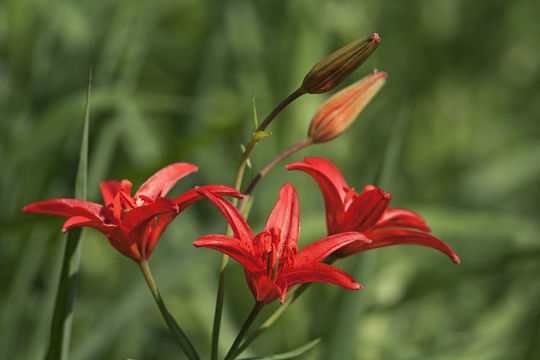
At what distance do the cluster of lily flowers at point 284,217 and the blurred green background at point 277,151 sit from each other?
1.22ft

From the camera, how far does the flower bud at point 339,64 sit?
1049 mm

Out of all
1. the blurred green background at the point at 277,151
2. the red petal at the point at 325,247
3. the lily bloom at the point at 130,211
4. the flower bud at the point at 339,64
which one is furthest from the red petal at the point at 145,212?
the blurred green background at the point at 277,151

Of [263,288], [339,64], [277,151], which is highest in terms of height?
[277,151]

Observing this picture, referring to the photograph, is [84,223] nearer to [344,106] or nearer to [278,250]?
[278,250]

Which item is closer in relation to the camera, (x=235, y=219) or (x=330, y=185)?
(x=235, y=219)

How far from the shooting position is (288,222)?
1.10 meters

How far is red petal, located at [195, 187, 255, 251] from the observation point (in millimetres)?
946

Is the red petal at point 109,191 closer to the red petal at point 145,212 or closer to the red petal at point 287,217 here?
the red petal at point 145,212

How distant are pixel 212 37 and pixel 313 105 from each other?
774mm

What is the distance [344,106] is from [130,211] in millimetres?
452

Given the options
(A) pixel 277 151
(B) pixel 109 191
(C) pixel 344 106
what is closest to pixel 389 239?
(C) pixel 344 106

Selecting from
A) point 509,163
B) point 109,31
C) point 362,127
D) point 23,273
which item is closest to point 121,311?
point 23,273

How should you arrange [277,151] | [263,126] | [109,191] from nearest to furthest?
1. [263,126]
2. [109,191]
3. [277,151]

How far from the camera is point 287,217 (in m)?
1.10
